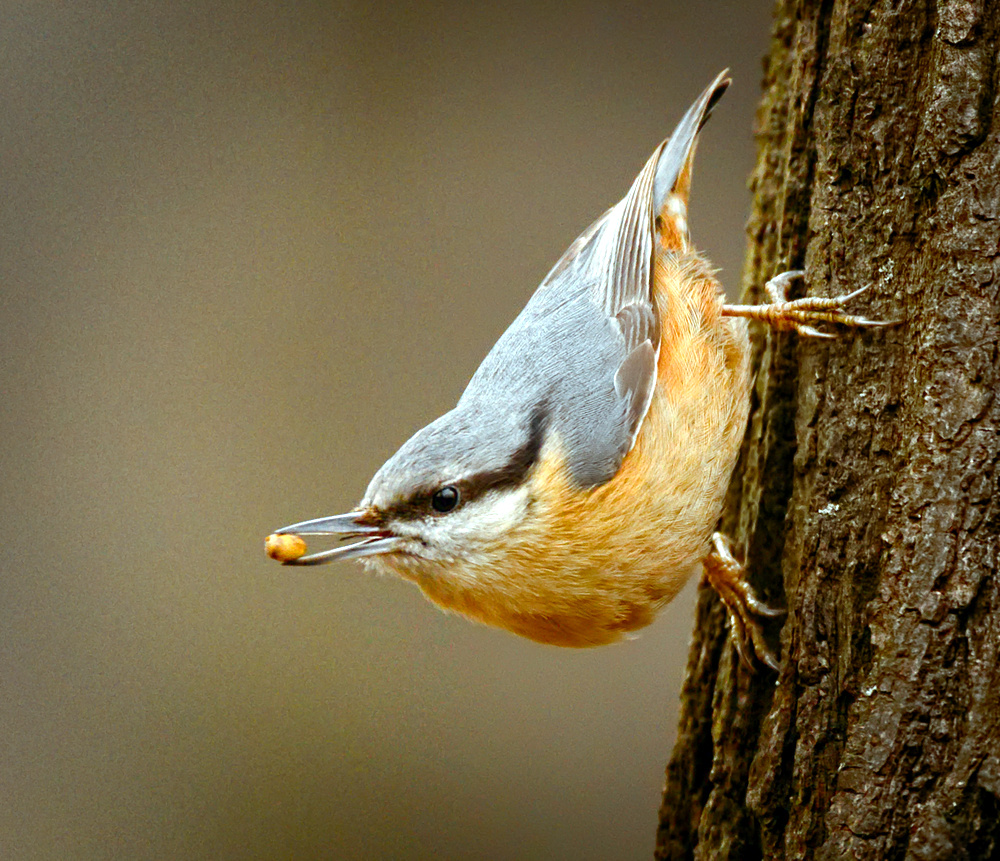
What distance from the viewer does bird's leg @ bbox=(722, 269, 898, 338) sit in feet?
6.05

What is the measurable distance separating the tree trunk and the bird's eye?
2.07 ft

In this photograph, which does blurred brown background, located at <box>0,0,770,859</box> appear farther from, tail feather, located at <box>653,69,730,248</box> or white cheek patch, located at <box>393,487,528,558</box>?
white cheek patch, located at <box>393,487,528,558</box>

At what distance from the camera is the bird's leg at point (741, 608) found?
2001 mm

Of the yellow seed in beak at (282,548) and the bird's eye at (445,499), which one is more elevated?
the bird's eye at (445,499)

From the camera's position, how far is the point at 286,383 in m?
3.66

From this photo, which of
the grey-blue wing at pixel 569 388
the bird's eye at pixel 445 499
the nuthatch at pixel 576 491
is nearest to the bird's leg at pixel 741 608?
the nuthatch at pixel 576 491

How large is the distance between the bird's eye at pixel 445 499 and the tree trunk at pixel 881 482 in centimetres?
63

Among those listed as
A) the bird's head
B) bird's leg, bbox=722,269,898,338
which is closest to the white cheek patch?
the bird's head

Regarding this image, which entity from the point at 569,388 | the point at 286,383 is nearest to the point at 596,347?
the point at 569,388

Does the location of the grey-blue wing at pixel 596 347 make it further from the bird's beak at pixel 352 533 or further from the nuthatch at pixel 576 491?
the bird's beak at pixel 352 533

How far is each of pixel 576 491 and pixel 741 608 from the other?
1.35 ft

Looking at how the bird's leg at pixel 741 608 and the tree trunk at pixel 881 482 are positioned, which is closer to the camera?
the tree trunk at pixel 881 482

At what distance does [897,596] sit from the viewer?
5.42 feet

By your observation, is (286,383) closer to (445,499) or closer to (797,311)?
(445,499)
